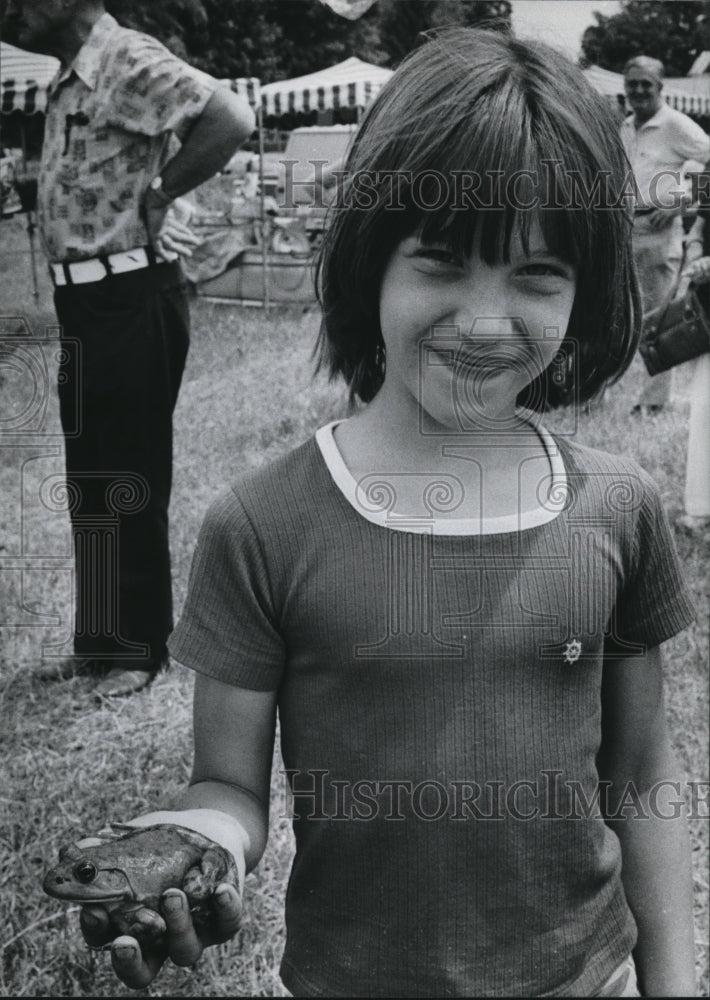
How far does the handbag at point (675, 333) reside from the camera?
88.2 inches

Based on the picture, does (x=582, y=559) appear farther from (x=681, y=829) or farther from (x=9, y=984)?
(x=9, y=984)

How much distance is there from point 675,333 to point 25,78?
4.82 feet

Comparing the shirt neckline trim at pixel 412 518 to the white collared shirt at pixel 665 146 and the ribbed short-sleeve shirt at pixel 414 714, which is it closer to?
the ribbed short-sleeve shirt at pixel 414 714

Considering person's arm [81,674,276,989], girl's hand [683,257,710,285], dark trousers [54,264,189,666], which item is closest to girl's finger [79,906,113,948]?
person's arm [81,674,276,989]

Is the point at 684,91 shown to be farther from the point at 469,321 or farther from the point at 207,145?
the point at 469,321

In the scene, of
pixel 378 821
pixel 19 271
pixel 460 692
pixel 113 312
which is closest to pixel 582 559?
pixel 460 692

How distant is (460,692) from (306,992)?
287mm

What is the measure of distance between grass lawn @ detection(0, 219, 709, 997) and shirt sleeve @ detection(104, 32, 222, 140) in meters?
0.21

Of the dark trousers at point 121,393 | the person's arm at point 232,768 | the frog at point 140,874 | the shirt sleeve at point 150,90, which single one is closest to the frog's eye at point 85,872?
the frog at point 140,874

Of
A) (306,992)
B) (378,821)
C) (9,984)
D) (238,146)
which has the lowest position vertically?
(9,984)

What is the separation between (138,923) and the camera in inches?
25.5

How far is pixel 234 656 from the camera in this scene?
84 cm

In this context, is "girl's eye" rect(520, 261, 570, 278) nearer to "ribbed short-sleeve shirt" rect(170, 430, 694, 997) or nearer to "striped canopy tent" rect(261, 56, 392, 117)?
"ribbed short-sleeve shirt" rect(170, 430, 694, 997)

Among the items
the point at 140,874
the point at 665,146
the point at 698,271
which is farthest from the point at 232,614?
the point at 698,271
